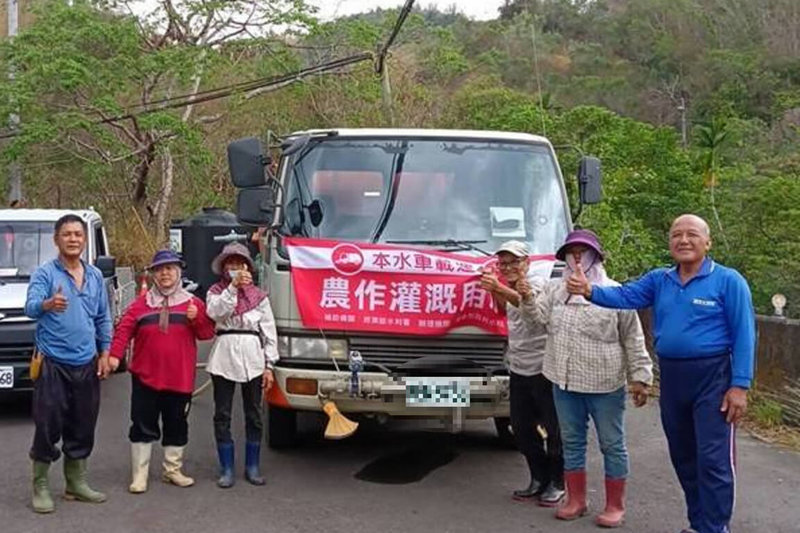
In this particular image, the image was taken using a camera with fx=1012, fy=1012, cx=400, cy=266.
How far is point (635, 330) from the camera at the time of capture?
18.7 feet

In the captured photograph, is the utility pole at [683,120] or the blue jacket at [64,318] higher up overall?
the utility pole at [683,120]

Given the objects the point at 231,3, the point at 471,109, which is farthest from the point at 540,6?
the point at 231,3

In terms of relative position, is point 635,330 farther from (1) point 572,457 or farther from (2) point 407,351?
(2) point 407,351

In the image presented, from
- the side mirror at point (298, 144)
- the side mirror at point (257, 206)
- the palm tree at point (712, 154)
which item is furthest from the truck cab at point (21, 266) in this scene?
A: the palm tree at point (712, 154)

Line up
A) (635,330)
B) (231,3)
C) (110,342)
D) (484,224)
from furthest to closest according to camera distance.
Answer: (231,3), (484,224), (110,342), (635,330)

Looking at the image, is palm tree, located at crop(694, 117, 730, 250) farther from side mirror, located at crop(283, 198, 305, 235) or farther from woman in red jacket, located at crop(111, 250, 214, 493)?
woman in red jacket, located at crop(111, 250, 214, 493)

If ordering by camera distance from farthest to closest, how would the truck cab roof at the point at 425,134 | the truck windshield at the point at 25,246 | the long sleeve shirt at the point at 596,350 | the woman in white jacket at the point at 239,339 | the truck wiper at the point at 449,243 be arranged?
the truck windshield at the point at 25,246 < the truck cab roof at the point at 425,134 < the truck wiper at the point at 449,243 < the woman in white jacket at the point at 239,339 < the long sleeve shirt at the point at 596,350

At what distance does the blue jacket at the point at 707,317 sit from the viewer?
511 cm

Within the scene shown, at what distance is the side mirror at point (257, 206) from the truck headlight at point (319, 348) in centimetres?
96

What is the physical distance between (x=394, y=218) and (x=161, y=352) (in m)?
1.78

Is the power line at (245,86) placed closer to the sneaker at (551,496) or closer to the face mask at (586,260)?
the sneaker at (551,496)

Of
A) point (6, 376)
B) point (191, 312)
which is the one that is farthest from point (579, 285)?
point (6, 376)

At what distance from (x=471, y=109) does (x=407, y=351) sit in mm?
20920

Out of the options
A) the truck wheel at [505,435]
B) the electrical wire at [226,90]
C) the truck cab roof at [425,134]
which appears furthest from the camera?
the electrical wire at [226,90]
